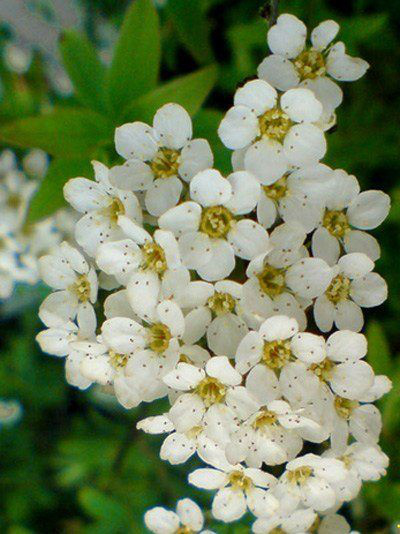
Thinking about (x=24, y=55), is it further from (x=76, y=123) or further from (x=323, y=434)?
(x=323, y=434)

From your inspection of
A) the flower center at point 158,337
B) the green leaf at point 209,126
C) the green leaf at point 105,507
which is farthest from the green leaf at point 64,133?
the green leaf at point 105,507

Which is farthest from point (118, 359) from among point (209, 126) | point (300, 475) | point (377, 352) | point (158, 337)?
point (377, 352)

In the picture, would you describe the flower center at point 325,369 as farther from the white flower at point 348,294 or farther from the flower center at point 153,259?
the flower center at point 153,259

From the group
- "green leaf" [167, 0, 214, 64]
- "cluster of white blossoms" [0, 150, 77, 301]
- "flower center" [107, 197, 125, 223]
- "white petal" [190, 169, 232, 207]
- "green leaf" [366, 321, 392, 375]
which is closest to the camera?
"white petal" [190, 169, 232, 207]

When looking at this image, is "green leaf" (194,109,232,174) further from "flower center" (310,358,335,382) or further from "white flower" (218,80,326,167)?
"flower center" (310,358,335,382)

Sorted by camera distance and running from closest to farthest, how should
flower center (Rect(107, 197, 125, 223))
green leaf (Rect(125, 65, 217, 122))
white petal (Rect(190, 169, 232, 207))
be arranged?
white petal (Rect(190, 169, 232, 207)), flower center (Rect(107, 197, 125, 223)), green leaf (Rect(125, 65, 217, 122))

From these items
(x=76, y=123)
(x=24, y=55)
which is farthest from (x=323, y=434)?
(x=24, y=55)

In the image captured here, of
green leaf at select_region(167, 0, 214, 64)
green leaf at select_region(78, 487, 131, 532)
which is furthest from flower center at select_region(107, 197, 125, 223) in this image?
green leaf at select_region(78, 487, 131, 532)
